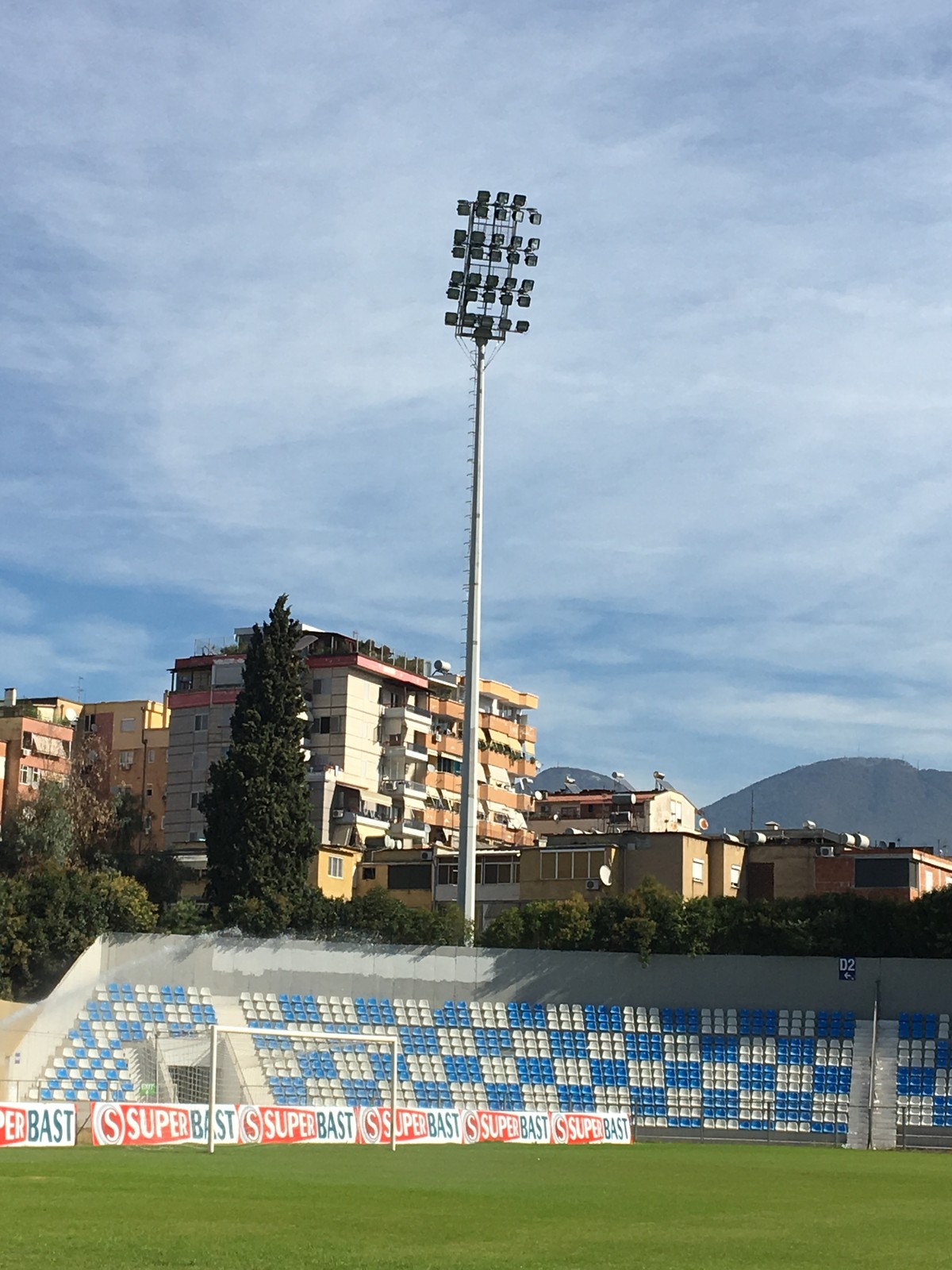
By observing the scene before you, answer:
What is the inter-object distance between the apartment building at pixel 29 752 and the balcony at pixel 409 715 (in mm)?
22171

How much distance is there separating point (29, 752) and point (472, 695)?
5811cm

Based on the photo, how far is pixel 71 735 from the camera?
402 feet

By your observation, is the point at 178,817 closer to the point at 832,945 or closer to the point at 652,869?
the point at 652,869

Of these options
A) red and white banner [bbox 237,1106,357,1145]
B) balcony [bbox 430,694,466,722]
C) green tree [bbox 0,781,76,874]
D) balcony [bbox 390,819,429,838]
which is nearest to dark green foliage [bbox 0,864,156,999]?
red and white banner [bbox 237,1106,357,1145]

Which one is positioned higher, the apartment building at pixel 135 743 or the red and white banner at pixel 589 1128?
the apartment building at pixel 135 743

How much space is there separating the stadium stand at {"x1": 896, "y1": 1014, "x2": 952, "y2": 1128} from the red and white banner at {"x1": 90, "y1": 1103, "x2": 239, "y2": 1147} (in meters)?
30.2

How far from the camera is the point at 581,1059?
64312mm

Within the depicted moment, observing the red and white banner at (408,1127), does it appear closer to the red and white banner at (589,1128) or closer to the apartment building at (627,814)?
the red and white banner at (589,1128)

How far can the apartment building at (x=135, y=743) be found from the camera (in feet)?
418

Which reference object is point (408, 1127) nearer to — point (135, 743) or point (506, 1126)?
point (506, 1126)

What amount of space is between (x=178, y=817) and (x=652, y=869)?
4350 cm

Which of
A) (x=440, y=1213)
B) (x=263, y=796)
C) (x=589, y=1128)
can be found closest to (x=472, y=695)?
(x=263, y=796)

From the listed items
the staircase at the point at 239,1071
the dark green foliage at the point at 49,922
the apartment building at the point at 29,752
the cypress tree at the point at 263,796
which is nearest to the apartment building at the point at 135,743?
the apartment building at the point at 29,752

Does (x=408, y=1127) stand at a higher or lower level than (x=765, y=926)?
lower
